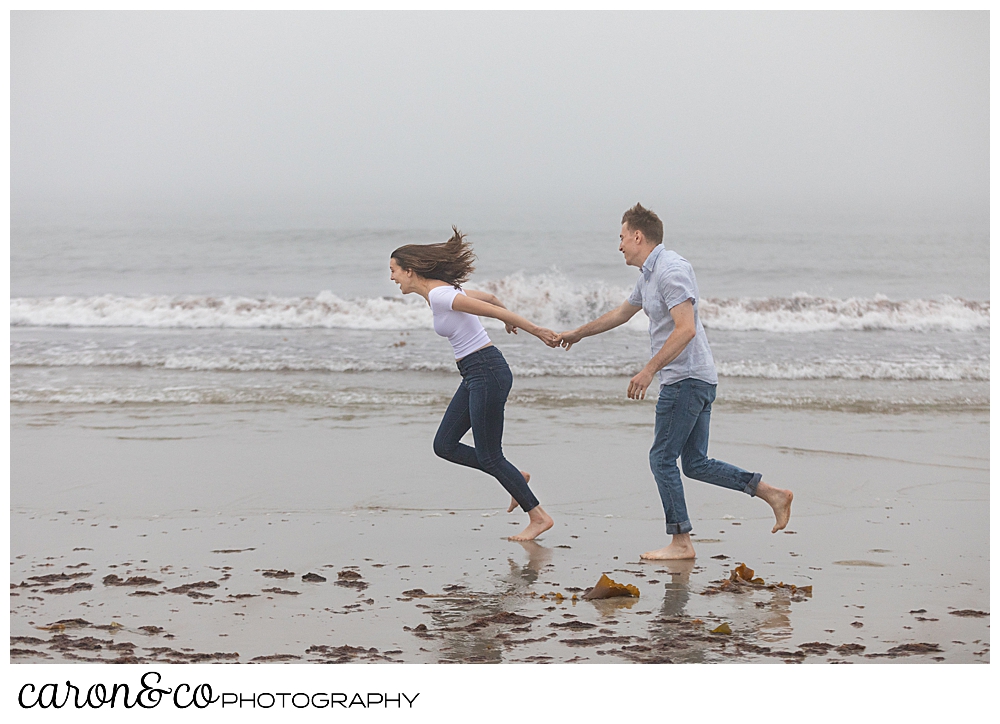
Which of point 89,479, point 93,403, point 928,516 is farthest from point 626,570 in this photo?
point 93,403

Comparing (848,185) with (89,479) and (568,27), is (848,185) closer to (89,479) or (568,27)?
(568,27)

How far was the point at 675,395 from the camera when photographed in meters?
4.42

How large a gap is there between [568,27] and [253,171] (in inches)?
371

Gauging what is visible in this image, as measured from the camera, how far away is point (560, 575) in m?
4.16

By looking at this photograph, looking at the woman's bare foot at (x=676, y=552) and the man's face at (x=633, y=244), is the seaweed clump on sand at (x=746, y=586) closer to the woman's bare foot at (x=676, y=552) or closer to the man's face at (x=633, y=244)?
the woman's bare foot at (x=676, y=552)

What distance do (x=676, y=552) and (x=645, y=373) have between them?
3.12 ft

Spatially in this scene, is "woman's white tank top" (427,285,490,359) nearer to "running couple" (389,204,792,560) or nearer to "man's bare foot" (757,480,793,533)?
"running couple" (389,204,792,560)

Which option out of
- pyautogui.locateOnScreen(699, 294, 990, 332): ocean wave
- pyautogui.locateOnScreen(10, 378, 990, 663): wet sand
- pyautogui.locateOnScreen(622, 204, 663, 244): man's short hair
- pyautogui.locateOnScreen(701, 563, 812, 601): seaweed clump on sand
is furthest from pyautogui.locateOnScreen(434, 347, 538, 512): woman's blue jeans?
pyautogui.locateOnScreen(699, 294, 990, 332): ocean wave

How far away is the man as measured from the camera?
4.36m

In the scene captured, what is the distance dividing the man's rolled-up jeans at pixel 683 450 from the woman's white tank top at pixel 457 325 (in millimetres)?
975

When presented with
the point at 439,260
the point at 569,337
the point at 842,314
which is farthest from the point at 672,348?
the point at 842,314

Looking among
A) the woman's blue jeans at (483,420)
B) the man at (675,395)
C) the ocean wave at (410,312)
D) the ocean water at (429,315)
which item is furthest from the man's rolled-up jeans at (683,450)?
the ocean wave at (410,312)

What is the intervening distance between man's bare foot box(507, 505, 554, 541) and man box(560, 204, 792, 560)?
553 millimetres
